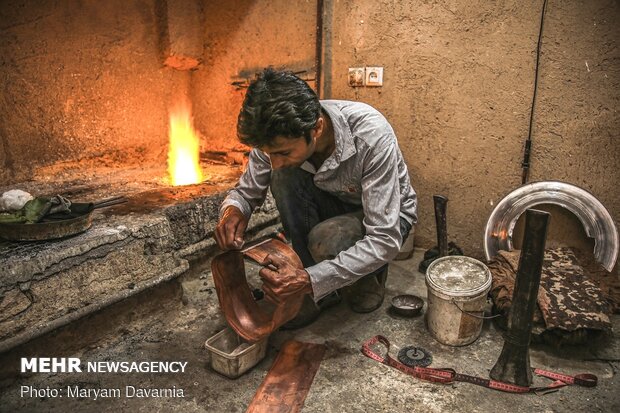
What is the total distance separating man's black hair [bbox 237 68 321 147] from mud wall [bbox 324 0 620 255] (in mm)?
1656

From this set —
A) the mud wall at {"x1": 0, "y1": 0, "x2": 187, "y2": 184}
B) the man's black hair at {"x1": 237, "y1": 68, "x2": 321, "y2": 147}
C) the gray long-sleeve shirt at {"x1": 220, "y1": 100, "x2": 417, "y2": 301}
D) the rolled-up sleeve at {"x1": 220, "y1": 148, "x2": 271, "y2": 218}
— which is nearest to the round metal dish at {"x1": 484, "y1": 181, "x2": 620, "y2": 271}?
the gray long-sleeve shirt at {"x1": 220, "y1": 100, "x2": 417, "y2": 301}

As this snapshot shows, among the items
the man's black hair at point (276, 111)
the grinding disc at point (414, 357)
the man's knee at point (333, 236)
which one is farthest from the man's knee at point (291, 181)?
the grinding disc at point (414, 357)

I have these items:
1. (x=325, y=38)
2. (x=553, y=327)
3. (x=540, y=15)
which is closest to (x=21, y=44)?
(x=325, y=38)

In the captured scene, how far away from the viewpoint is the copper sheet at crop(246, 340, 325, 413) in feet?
6.14

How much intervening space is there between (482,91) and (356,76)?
3.35 feet

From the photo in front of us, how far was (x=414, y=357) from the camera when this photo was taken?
7.20 ft

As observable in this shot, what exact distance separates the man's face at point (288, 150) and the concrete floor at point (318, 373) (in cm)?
105

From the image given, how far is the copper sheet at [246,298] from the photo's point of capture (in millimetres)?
2053

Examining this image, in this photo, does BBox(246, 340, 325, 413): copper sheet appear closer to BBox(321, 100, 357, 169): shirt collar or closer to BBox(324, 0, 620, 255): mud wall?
Result: BBox(321, 100, 357, 169): shirt collar

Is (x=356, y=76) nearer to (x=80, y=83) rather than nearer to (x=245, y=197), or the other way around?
(x=245, y=197)

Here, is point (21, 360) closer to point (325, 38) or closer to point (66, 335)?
point (66, 335)

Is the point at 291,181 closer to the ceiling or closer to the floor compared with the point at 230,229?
closer to the ceiling

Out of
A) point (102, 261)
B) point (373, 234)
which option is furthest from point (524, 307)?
point (102, 261)

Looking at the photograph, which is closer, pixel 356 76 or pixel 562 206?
pixel 562 206
